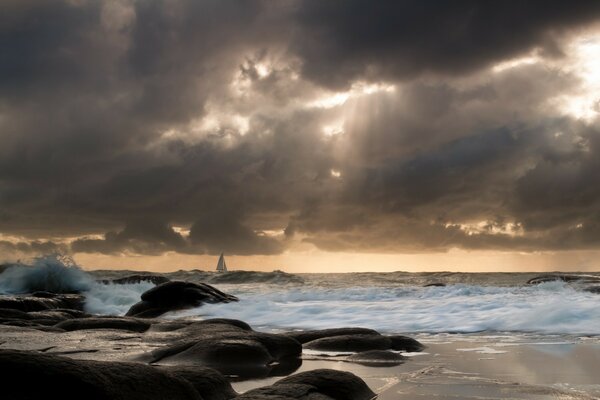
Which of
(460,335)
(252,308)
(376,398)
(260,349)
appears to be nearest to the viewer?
(376,398)

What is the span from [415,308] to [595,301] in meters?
3.84

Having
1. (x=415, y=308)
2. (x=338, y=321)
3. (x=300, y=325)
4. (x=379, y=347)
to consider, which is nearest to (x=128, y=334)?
(x=379, y=347)

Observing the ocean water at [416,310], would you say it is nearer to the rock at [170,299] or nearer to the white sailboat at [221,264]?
the rock at [170,299]

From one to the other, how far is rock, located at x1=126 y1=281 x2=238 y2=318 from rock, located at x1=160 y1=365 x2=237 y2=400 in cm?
1111

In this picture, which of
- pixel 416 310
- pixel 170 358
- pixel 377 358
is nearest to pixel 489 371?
pixel 377 358

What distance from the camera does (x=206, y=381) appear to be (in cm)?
427

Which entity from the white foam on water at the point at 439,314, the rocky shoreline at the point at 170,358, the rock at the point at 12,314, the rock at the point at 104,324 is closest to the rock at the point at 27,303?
the rocky shoreline at the point at 170,358

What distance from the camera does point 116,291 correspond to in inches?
849

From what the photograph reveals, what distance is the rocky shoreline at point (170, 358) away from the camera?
3.36m

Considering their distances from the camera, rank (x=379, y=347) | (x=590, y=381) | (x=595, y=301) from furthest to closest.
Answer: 1. (x=595, y=301)
2. (x=379, y=347)
3. (x=590, y=381)

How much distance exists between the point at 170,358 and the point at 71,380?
2.75 metres

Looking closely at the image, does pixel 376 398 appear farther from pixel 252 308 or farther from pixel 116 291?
pixel 116 291

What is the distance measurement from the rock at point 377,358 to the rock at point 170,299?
9.13 metres

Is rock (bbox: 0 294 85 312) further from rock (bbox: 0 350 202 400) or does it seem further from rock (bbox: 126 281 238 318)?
rock (bbox: 0 350 202 400)
